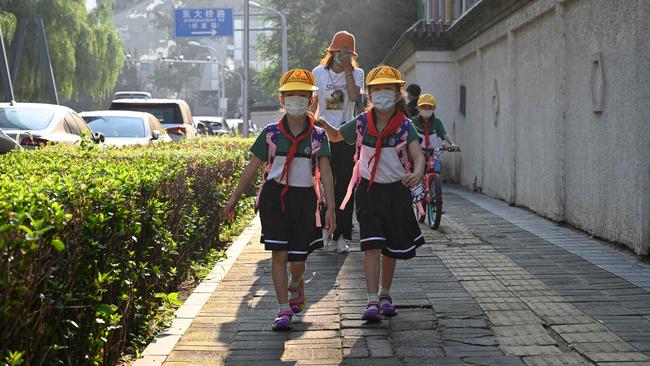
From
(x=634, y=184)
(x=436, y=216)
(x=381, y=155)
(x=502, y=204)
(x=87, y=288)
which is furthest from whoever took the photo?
(x=502, y=204)

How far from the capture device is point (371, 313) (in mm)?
6410

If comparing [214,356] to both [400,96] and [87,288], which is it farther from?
[400,96]

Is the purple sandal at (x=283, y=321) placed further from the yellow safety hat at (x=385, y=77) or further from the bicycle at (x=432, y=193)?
the bicycle at (x=432, y=193)

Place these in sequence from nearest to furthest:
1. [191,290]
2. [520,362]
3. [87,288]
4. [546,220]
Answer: [87,288] → [520,362] → [191,290] → [546,220]

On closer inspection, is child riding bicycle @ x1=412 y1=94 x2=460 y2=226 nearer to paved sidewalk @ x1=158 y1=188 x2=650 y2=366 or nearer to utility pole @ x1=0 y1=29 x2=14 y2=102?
paved sidewalk @ x1=158 y1=188 x2=650 y2=366

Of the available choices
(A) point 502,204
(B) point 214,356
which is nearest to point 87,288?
(B) point 214,356

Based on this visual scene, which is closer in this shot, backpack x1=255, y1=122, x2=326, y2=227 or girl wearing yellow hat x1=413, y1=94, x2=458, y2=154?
backpack x1=255, y1=122, x2=326, y2=227

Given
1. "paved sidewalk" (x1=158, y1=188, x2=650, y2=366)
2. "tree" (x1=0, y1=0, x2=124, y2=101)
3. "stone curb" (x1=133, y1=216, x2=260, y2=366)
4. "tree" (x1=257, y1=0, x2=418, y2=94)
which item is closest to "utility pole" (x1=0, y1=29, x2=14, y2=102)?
"tree" (x1=0, y1=0, x2=124, y2=101)

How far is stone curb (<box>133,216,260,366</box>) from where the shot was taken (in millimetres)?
5715

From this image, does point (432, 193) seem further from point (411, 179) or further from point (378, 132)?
point (411, 179)

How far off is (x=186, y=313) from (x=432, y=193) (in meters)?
5.33

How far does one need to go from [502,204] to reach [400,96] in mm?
8239

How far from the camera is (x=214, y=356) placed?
5.73 m

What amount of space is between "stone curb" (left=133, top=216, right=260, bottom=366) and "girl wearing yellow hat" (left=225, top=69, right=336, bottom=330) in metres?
0.64
